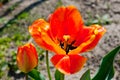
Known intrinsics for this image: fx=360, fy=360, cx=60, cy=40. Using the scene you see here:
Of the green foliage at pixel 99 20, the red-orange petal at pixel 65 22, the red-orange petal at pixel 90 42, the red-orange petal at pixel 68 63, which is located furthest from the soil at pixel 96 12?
the red-orange petal at pixel 68 63

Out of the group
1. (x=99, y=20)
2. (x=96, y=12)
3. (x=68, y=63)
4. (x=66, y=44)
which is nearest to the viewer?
(x=68, y=63)

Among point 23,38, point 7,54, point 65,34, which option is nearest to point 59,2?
point 23,38

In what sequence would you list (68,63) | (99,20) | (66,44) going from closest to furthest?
(68,63)
(66,44)
(99,20)

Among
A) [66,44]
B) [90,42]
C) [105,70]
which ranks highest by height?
[90,42]

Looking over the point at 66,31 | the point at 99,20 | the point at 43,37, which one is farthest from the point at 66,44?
the point at 99,20

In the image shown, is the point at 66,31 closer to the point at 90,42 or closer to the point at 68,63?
the point at 90,42

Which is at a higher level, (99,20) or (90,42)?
(90,42)

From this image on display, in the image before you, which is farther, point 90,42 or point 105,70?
point 105,70

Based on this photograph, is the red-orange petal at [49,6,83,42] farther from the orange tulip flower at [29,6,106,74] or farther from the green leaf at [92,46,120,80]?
the green leaf at [92,46,120,80]
